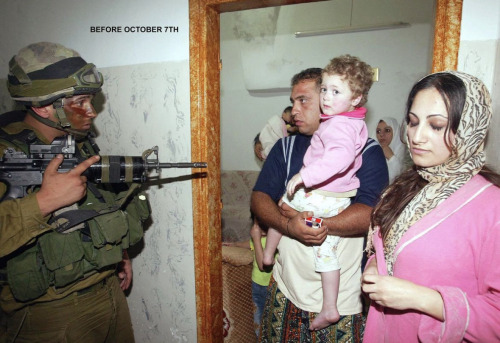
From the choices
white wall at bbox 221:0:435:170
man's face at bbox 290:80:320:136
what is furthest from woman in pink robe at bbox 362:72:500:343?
white wall at bbox 221:0:435:170

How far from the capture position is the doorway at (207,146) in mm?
1814

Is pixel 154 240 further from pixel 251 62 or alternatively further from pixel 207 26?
pixel 251 62

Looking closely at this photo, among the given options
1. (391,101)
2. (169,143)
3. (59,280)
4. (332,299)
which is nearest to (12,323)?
(59,280)

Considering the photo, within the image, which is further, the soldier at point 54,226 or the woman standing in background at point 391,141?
the woman standing in background at point 391,141

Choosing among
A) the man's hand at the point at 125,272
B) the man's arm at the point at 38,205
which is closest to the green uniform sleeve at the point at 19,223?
the man's arm at the point at 38,205

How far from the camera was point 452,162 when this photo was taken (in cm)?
106

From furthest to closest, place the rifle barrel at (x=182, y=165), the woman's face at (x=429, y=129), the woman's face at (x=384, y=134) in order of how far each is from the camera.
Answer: the woman's face at (x=384, y=134) < the rifle barrel at (x=182, y=165) < the woman's face at (x=429, y=129)

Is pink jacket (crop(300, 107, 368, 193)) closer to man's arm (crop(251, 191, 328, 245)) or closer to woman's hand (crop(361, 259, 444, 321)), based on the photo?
man's arm (crop(251, 191, 328, 245))

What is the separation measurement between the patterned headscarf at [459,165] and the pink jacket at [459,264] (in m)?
0.03

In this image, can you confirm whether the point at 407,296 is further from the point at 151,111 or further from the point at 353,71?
the point at 151,111

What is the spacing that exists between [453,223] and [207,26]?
5.21 ft

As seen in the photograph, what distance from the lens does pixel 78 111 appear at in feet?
5.40

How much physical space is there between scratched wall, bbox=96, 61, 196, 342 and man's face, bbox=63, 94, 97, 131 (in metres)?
0.38

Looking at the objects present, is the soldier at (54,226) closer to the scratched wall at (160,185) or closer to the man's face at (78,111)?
the man's face at (78,111)
